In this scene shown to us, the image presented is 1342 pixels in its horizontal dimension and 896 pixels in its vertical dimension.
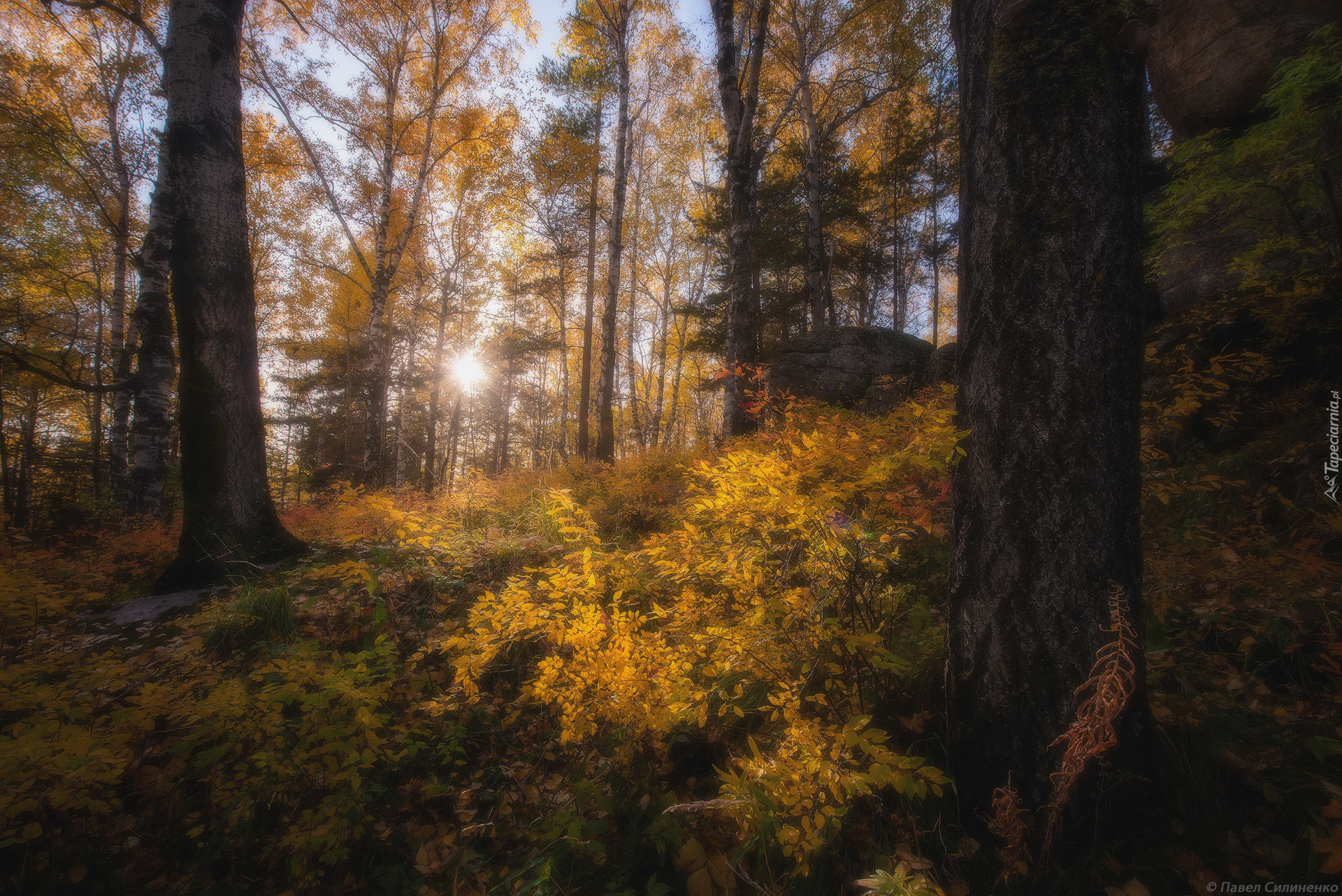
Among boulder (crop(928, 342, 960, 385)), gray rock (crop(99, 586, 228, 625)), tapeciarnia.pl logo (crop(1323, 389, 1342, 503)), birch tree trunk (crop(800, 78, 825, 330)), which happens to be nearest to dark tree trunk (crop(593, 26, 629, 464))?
birch tree trunk (crop(800, 78, 825, 330))

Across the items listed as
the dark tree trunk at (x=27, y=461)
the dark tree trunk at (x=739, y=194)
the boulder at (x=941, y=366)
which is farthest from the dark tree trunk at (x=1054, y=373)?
the dark tree trunk at (x=27, y=461)

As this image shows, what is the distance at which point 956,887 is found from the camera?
5.05 feet

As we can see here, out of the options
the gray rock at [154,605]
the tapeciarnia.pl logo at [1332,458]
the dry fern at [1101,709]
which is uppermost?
the tapeciarnia.pl logo at [1332,458]

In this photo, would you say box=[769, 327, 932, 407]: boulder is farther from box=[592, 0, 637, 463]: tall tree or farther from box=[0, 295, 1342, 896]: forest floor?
box=[0, 295, 1342, 896]: forest floor

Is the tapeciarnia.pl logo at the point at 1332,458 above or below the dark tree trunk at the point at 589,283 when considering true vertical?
below

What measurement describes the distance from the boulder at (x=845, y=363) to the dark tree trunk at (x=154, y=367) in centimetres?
864

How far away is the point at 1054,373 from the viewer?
5.18 ft

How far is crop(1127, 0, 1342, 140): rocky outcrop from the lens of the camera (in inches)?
204

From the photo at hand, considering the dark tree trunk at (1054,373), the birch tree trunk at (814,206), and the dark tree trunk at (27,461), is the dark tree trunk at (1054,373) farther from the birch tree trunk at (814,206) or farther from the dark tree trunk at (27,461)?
the dark tree trunk at (27,461)

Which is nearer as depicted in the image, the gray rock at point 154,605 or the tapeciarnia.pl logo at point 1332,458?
the tapeciarnia.pl logo at point 1332,458

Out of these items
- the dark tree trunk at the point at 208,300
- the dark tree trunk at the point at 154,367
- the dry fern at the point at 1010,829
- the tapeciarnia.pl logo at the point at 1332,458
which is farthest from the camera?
the dark tree trunk at the point at 154,367

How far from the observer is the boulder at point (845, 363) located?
8320 millimetres

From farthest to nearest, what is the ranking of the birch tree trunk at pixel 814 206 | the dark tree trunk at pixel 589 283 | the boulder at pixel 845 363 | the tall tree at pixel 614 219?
1. the dark tree trunk at pixel 589 283
2. the birch tree trunk at pixel 814 206
3. the tall tree at pixel 614 219
4. the boulder at pixel 845 363

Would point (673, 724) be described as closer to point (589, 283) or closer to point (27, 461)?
point (589, 283)
